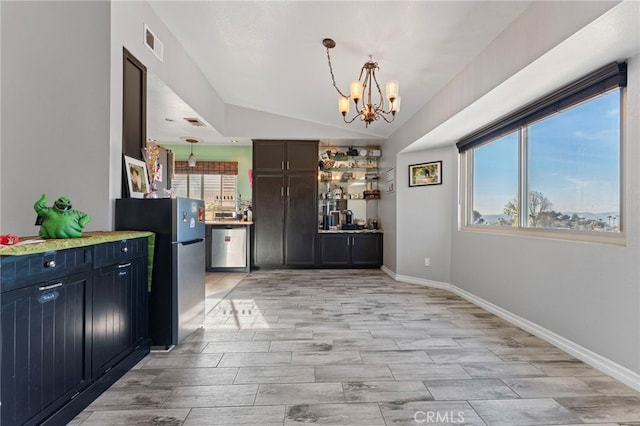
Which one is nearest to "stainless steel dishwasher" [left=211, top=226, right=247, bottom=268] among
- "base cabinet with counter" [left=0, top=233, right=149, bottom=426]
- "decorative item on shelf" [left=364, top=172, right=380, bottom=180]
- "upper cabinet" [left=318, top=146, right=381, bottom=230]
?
"upper cabinet" [left=318, top=146, right=381, bottom=230]

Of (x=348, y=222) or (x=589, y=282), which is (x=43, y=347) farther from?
(x=348, y=222)

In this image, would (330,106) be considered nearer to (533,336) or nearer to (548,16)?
(548,16)

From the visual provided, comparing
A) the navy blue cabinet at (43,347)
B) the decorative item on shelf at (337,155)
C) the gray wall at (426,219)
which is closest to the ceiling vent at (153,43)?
the navy blue cabinet at (43,347)

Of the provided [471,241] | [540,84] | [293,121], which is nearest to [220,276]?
[293,121]

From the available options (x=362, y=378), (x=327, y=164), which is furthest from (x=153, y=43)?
(x=327, y=164)

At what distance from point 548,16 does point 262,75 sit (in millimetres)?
3013

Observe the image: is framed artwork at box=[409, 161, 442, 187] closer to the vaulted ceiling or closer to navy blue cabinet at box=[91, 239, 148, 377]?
the vaulted ceiling

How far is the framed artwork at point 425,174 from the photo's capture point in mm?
4281

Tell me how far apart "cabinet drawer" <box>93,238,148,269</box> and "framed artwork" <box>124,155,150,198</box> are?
1.58ft

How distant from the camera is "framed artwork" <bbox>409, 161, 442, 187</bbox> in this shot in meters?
4.28

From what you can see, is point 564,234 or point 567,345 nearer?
point 567,345

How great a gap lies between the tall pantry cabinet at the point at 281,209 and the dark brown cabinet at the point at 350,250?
23cm

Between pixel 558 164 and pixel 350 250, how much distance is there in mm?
3469

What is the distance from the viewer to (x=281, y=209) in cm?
Result: 539
